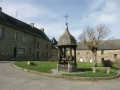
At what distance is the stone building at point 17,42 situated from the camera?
23.2 metres

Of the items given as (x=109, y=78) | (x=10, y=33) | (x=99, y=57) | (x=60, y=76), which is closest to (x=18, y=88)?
(x=60, y=76)

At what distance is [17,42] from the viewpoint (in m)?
26.5

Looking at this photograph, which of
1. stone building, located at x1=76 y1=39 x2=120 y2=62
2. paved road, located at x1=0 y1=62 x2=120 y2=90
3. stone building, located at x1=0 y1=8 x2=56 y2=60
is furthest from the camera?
stone building, located at x1=76 y1=39 x2=120 y2=62

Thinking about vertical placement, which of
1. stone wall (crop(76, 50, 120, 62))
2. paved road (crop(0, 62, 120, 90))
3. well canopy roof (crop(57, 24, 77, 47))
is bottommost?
paved road (crop(0, 62, 120, 90))

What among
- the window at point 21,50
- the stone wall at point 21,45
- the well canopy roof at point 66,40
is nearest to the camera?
the well canopy roof at point 66,40

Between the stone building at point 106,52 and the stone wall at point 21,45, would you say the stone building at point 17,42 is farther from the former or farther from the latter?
the stone building at point 106,52

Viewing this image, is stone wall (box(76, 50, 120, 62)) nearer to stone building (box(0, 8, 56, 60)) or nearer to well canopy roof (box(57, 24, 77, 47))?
stone building (box(0, 8, 56, 60))

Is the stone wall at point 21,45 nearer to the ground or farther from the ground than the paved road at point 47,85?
farther from the ground

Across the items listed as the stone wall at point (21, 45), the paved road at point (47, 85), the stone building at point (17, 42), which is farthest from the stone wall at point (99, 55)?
the paved road at point (47, 85)

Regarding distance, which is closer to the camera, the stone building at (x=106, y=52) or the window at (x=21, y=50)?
the window at (x=21, y=50)

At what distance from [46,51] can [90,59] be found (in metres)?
14.5

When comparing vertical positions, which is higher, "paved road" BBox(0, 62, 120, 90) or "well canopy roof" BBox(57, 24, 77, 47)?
"well canopy roof" BBox(57, 24, 77, 47)

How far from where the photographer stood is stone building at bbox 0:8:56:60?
23.2 meters

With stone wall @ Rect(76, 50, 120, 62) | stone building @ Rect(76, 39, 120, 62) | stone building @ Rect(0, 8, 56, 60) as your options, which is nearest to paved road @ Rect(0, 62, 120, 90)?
stone building @ Rect(0, 8, 56, 60)
